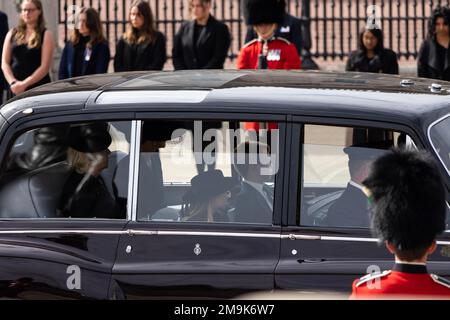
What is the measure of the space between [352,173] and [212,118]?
640 mm

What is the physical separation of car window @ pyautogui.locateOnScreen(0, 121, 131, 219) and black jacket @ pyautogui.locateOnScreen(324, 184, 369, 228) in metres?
0.91

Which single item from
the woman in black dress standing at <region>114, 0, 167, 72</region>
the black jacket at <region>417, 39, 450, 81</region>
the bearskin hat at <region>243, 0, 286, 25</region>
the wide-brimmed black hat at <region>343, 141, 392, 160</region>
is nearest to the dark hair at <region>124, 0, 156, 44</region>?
the woman in black dress standing at <region>114, 0, 167, 72</region>

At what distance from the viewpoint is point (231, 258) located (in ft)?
18.1

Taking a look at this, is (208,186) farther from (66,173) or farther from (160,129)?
A: (66,173)

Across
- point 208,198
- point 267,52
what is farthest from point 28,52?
point 208,198

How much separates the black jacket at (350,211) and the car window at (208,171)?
0.27 metres

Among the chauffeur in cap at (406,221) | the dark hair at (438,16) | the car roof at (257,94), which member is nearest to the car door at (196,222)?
the car roof at (257,94)

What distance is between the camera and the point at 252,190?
571 centimetres

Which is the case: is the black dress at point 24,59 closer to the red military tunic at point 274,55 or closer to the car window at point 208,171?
the red military tunic at point 274,55

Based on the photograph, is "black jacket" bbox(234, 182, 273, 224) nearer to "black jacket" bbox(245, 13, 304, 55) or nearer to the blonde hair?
the blonde hair

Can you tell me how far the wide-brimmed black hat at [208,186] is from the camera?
5766mm

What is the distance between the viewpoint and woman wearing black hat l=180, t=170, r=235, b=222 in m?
5.71
